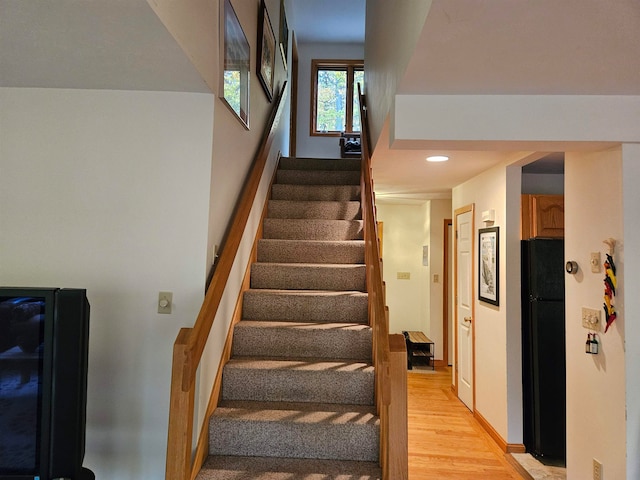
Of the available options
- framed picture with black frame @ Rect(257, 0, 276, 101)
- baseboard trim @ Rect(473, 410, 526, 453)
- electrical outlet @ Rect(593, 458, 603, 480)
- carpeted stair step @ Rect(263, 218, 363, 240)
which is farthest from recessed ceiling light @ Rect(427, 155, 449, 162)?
baseboard trim @ Rect(473, 410, 526, 453)

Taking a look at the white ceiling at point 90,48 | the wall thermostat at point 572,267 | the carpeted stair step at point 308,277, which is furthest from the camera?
the carpeted stair step at point 308,277

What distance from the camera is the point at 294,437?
205 centimetres

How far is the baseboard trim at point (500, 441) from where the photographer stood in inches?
126

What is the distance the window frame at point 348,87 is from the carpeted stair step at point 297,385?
15.7 ft

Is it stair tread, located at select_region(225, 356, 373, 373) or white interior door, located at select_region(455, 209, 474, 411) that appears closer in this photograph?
stair tread, located at select_region(225, 356, 373, 373)

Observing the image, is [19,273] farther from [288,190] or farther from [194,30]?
→ [288,190]

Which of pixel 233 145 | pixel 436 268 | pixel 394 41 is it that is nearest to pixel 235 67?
pixel 233 145

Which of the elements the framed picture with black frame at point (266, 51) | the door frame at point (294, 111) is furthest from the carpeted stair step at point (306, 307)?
the door frame at point (294, 111)

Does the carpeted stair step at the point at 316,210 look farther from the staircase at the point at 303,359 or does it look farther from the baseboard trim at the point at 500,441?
the baseboard trim at the point at 500,441

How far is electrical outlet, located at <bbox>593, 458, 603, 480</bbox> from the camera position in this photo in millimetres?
2238

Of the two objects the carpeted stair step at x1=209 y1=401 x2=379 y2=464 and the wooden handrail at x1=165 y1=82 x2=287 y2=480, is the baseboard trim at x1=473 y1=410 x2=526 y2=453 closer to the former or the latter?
the carpeted stair step at x1=209 y1=401 x2=379 y2=464

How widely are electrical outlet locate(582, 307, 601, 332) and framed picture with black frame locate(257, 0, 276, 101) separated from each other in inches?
105

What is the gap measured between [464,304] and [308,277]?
207 centimetres

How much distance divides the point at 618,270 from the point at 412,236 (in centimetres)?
401
